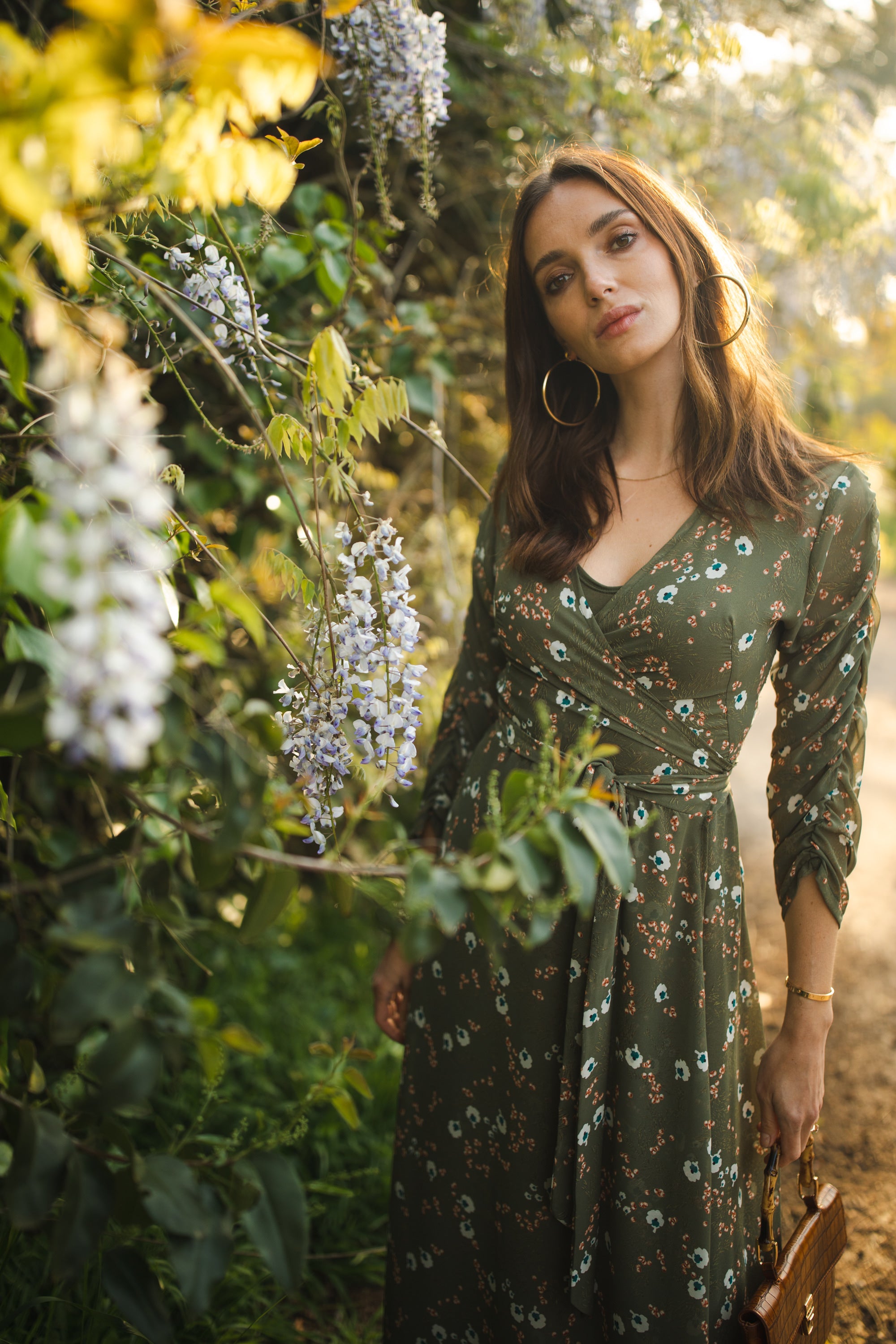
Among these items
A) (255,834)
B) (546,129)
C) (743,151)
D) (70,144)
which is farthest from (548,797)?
(743,151)

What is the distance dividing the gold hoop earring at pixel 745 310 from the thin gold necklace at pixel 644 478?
0.19m

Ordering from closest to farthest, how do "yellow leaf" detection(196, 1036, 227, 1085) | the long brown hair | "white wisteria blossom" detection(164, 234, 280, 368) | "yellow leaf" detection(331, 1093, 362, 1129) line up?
"yellow leaf" detection(196, 1036, 227, 1085), "yellow leaf" detection(331, 1093, 362, 1129), "white wisteria blossom" detection(164, 234, 280, 368), the long brown hair

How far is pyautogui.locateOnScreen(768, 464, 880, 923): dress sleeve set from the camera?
109 centimetres

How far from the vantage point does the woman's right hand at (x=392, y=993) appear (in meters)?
1.40

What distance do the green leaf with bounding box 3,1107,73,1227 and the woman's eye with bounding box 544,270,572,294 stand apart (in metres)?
1.21

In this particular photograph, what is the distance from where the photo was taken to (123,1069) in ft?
1.49

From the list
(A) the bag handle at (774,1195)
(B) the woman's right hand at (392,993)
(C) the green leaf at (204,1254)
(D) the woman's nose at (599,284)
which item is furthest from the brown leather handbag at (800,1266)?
Answer: (D) the woman's nose at (599,284)

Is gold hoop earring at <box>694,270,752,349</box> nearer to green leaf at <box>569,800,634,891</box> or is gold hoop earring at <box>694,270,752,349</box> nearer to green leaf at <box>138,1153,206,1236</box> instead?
green leaf at <box>569,800,634,891</box>

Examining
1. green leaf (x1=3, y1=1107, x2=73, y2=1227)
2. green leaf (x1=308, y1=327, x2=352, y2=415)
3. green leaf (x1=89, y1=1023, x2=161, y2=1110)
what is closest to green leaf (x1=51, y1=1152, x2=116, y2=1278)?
green leaf (x1=3, y1=1107, x2=73, y2=1227)

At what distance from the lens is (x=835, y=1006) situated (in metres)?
2.48

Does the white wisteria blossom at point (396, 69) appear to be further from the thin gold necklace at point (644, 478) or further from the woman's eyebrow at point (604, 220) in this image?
the thin gold necklace at point (644, 478)

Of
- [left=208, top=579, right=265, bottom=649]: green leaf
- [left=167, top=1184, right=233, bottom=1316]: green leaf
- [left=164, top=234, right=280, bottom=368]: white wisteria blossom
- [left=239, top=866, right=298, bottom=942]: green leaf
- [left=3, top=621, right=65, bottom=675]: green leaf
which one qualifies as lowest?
[left=167, top=1184, right=233, bottom=1316]: green leaf

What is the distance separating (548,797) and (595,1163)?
821 mm

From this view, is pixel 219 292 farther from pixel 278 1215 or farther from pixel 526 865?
pixel 278 1215
